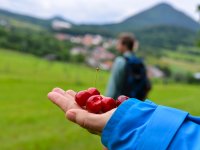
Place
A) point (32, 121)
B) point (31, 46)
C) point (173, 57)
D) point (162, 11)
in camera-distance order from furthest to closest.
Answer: point (162, 11) → point (173, 57) → point (31, 46) → point (32, 121)

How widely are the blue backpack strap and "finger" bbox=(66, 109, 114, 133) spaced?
6.4 inches

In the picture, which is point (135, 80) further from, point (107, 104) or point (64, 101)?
point (107, 104)

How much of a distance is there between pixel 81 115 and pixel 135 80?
173 inches

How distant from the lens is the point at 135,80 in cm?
617

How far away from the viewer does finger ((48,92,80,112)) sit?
1.93 meters

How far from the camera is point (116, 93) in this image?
6141 mm

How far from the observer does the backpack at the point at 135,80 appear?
19.9 feet

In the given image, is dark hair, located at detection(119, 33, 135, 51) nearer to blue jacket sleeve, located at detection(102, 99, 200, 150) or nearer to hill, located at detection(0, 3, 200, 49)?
blue jacket sleeve, located at detection(102, 99, 200, 150)

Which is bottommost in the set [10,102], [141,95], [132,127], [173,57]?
[173,57]

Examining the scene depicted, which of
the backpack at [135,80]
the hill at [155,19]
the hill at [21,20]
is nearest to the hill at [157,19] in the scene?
the hill at [155,19]

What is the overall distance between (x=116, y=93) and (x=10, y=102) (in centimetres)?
1593

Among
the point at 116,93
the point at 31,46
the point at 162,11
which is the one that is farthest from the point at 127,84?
the point at 162,11

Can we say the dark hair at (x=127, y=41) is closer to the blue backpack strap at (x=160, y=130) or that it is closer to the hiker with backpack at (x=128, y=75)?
the hiker with backpack at (x=128, y=75)

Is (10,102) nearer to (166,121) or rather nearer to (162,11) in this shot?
(166,121)
